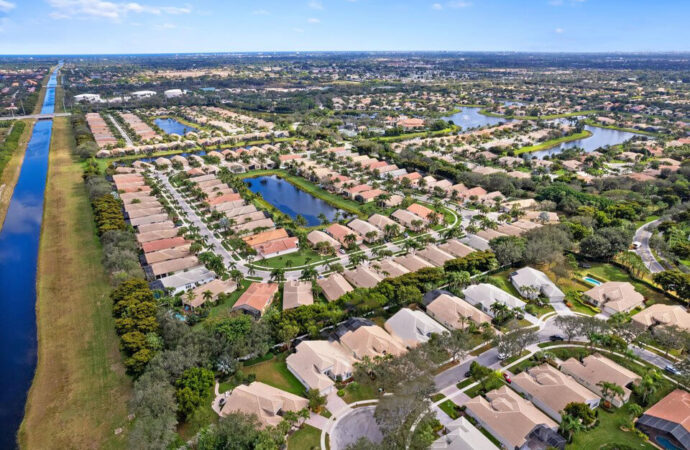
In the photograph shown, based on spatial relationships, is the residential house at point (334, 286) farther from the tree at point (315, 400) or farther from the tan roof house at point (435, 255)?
the tree at point (315, 400)

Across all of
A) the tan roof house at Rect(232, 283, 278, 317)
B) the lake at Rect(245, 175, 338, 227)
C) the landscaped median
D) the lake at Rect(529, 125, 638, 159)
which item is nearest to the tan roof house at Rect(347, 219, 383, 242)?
the lake at Rect(245, 175, 338, 227)

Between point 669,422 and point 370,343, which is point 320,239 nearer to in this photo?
point 370,343

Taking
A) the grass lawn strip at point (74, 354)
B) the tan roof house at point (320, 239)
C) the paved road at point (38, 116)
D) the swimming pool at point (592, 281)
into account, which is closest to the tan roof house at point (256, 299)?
the tan roof house at point (320, 239)

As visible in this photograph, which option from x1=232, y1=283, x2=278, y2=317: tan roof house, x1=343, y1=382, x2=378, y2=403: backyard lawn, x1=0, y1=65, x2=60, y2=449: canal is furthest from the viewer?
x1=232, y1=283, x2=278, y2=317: tan roof house

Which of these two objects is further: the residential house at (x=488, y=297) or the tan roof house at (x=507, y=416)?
the residential house at (x=488, y=297)

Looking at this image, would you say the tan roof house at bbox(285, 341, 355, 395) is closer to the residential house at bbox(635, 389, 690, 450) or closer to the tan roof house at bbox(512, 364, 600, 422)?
the tan roof house at bbox(512, 364, 600, 422)

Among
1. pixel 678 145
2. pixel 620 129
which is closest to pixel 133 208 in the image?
pixel 678 145

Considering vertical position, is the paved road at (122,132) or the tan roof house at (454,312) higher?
the paved road at (122,132)

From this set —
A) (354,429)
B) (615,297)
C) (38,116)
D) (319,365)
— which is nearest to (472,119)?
(615,297)
